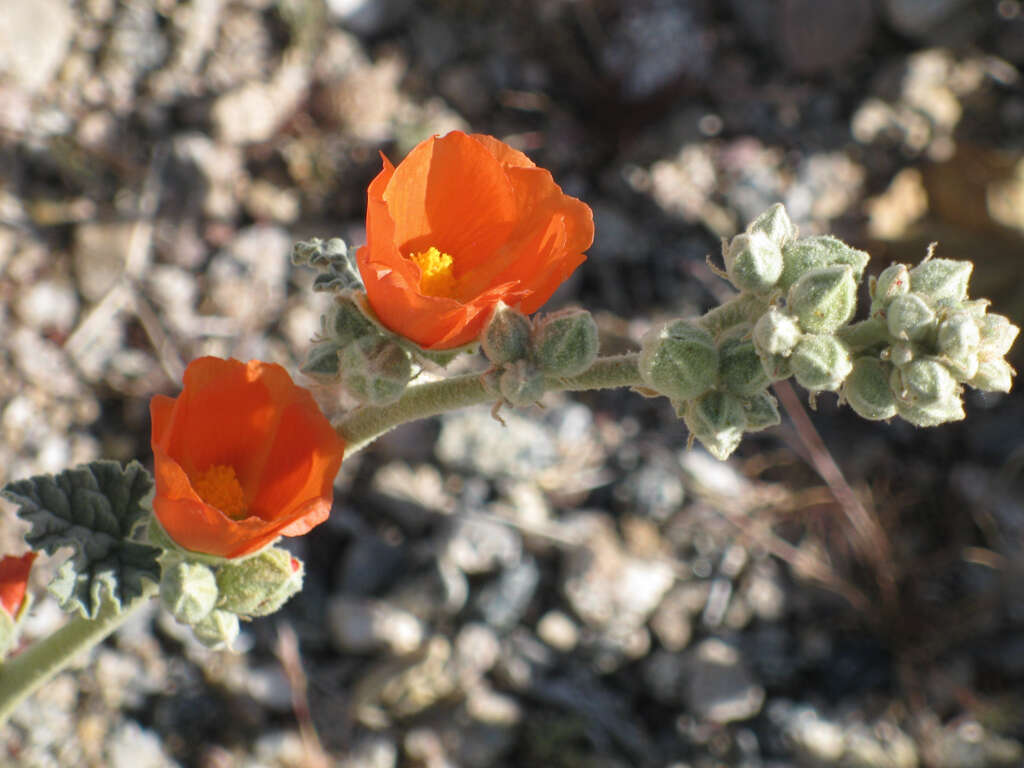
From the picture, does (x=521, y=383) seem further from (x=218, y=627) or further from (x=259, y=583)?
(x=218, y=627)

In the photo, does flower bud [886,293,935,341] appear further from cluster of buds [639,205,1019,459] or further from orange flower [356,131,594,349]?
orange flower [356,131,594,349]

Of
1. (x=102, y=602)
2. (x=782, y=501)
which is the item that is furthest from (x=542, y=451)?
(x=102, y=602)

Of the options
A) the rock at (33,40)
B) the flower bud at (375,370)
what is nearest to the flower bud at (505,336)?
the flower bud at (375,370)

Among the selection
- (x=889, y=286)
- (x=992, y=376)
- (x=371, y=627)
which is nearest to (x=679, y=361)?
(x=889, y=286)

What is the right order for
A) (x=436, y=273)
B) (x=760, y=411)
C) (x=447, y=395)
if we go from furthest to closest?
(x=436, y=273), (x=447, y=395), (x=760, y=411)

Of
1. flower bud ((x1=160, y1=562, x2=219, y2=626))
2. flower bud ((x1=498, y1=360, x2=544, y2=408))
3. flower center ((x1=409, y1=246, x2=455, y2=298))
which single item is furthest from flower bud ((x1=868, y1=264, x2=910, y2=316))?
flower bud ((x1=160, y1=562, x2=219, y2=626))
